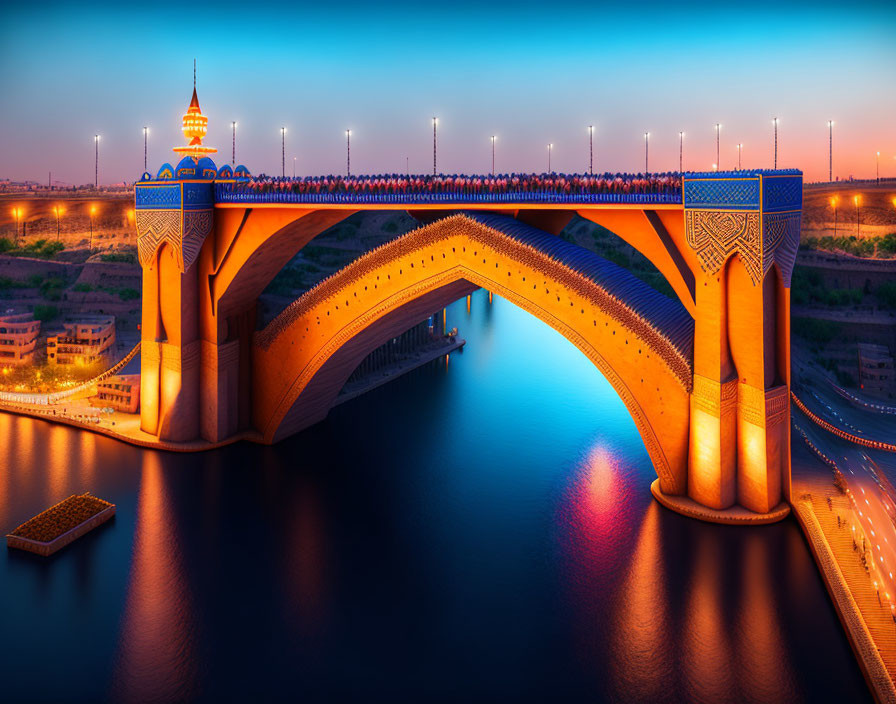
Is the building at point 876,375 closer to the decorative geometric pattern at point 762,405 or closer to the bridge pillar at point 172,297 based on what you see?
the decorative geometric pattern at point 762,405

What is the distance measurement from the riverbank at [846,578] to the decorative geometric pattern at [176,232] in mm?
18434

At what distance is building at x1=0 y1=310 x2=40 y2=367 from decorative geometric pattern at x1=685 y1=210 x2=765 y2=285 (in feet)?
97.6

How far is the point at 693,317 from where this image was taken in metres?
20.0

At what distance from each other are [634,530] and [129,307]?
34345mm

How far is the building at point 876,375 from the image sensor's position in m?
31.1

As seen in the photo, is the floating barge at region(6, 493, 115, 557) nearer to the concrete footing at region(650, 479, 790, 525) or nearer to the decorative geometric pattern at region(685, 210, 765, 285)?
the concrete footing at region(650, 479, 790, 525)

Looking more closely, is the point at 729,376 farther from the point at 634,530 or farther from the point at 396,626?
the point at 396,626

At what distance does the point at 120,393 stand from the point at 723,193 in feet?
71.1

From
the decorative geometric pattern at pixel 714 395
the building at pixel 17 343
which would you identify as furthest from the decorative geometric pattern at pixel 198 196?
the building at pixel 17 343

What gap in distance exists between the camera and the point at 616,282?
21234 mm

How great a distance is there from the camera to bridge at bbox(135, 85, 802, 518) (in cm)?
1867

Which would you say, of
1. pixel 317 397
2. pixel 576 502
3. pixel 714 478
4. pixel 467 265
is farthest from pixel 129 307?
pixel 714 478

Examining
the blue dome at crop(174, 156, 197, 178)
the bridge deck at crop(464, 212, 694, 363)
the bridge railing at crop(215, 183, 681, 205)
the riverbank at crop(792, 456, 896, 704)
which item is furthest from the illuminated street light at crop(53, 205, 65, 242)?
the riverbank at crop(792, 456, 896, 704)

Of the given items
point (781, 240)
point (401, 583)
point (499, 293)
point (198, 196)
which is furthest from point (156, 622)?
point (781, 240)
